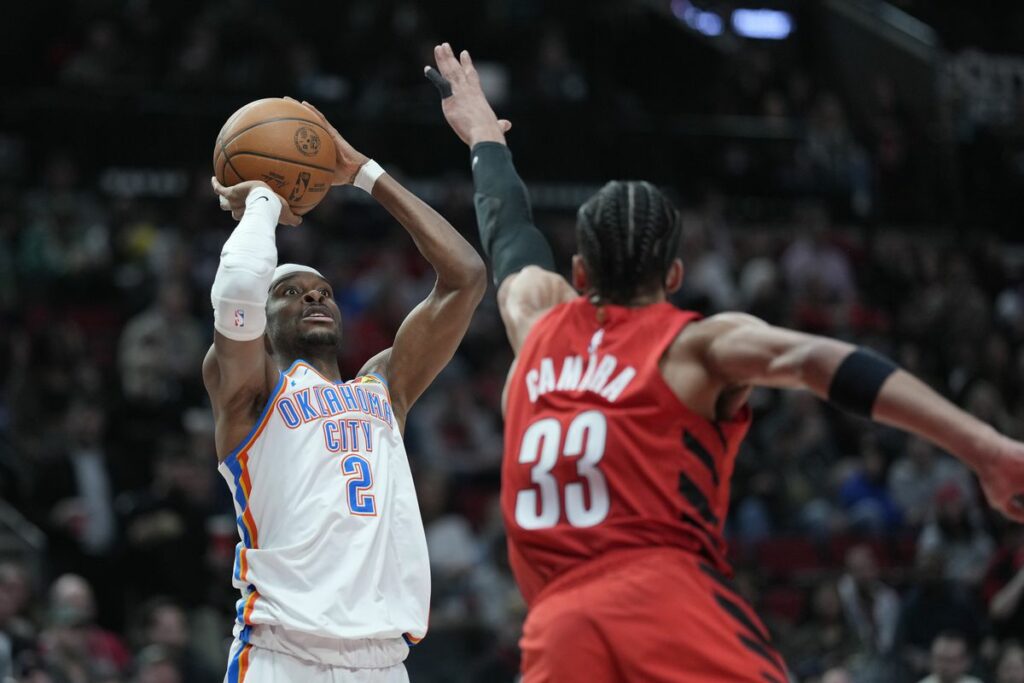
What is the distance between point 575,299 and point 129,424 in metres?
8.21

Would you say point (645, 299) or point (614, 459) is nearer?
point (614, 459)

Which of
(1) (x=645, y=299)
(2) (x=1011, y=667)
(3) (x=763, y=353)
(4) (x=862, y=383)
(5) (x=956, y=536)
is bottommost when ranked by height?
(2) (x=1011, y=667)

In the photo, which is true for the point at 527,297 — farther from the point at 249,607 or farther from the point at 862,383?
the point at 249,607

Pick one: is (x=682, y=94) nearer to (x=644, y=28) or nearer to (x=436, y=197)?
(x=644, y=28)

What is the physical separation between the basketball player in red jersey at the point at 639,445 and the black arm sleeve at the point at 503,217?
2.04 ft

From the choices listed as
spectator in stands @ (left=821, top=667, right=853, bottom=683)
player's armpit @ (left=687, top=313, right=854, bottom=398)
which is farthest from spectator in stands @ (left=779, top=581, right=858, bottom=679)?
player's armpit @ (left=687, top=313, right=854, bottom=398)

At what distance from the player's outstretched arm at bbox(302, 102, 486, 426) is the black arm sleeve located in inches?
32.1

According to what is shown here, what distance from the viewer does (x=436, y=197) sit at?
16.3m

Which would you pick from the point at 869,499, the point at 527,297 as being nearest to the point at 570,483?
the point at 527,297

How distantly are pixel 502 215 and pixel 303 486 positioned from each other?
1230 mm

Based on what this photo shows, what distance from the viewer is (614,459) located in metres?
3.93

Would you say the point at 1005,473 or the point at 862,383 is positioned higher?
the point at 862,383

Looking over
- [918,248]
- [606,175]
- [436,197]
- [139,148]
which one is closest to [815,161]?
[918,248]

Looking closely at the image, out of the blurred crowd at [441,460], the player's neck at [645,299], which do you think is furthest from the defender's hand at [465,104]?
the blurred crowd at [441,460]
